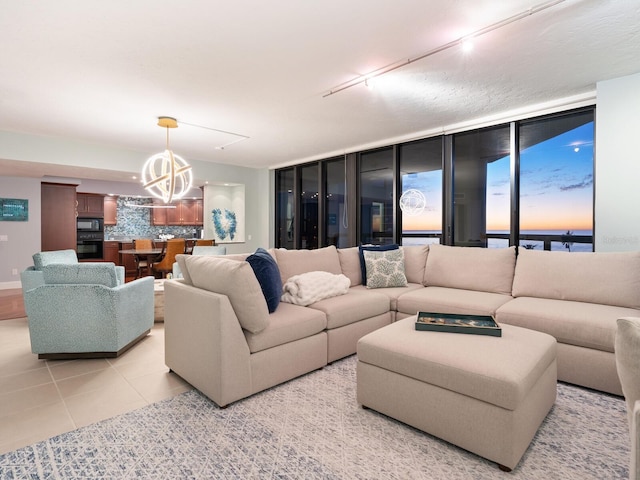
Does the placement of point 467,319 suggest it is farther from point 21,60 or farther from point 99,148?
point 99,148

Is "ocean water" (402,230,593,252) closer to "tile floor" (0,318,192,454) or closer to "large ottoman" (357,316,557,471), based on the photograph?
"large ottoman" (357,316,557,471)

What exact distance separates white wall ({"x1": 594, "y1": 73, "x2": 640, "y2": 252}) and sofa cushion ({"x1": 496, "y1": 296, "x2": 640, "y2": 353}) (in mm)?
824

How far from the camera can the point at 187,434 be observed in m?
1.88

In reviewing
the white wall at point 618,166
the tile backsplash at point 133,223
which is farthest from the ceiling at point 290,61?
the tile backsplash at point 133,223

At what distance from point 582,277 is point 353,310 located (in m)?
1.95

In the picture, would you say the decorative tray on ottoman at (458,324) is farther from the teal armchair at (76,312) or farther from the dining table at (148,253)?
the dining table at (148,253)

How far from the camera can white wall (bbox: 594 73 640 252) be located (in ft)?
9.91

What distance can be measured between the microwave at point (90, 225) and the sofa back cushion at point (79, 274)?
6.34 m

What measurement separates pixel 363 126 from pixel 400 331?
315 cm

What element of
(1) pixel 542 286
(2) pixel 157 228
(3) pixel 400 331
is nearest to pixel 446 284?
(1) pixel 542 286

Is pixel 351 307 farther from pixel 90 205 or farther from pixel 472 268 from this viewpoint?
pixel 90 205

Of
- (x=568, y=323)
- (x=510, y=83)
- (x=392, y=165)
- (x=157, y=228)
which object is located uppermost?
(x=510, y=83)

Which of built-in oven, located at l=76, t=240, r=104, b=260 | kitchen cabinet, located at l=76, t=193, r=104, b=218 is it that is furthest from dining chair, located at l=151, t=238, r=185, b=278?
kitchen cabinet, located at l=76, t=193, r=104, b=218

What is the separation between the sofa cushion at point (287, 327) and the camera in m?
2.31
